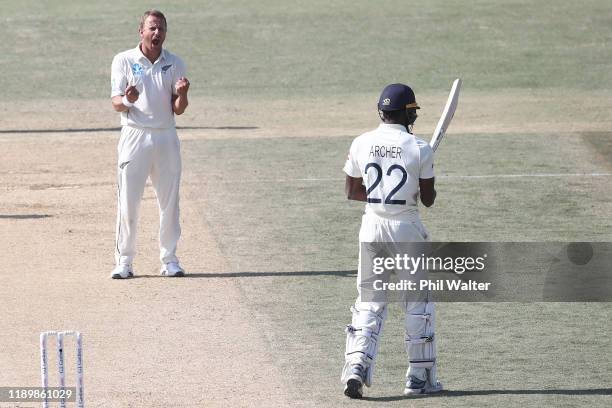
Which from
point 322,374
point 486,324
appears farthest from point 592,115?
point 322,374

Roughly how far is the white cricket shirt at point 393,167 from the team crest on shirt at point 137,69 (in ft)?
11.7

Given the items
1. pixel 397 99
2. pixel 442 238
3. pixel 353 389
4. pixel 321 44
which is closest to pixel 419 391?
pixel 353 389

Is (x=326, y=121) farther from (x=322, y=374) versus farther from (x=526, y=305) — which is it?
(x=322, y=374)

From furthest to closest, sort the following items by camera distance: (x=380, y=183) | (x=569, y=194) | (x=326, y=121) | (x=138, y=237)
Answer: (x=326, y=121)
(x=569, y=194)
(x=138, y=237)
(x=380, y=183)

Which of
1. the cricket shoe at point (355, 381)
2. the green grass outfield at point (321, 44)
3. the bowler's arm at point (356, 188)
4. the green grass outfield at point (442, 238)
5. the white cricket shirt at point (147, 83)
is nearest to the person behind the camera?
the cricket shoe at point (355, 381)

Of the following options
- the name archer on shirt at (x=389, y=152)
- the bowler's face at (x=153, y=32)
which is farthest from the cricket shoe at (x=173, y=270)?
the name archer on shirt at (x=389, y=152)

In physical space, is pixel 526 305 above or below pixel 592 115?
below

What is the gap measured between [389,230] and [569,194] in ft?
24.7

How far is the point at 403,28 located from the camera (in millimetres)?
29344

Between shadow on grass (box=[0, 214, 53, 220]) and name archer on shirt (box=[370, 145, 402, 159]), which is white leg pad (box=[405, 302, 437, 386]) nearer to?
name archer on shirt (box=[370, 145, 402, 159])

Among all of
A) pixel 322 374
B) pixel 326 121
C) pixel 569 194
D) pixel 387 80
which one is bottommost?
pixel 322 374

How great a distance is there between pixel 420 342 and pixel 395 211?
89cm

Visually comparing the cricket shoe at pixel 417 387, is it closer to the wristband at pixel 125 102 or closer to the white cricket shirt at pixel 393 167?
the white cricket shirt at pixel 393 167

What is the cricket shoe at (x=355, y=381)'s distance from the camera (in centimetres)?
925
